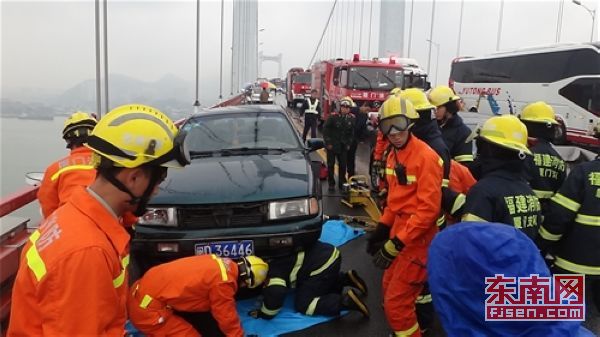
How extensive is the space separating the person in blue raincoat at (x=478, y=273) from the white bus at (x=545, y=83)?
10823mm

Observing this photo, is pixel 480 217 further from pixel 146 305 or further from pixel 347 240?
pixel 347 240

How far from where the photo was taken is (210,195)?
3.70 m

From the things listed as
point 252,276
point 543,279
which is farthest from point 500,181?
point 252,276

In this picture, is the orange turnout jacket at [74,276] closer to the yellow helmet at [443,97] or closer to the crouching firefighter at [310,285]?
the crouching firefighter at [310,285]

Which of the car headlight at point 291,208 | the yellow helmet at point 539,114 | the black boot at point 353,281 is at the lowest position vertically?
the black boot at point 353,281

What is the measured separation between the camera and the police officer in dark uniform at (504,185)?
102 inches

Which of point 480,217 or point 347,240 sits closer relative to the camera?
point 480,217

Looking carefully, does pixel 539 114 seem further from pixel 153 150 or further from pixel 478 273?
pixel 153 150

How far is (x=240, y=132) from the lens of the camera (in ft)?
16.8

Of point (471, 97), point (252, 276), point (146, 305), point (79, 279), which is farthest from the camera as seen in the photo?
point (471, 97)

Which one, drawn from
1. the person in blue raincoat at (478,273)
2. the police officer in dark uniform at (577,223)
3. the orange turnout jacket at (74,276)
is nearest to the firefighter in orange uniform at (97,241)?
the orange turnout jacket at (74,276)

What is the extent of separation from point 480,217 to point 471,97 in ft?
67.7

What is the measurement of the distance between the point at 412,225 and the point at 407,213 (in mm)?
181

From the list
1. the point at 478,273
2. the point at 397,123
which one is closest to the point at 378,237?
the point at 397,123
